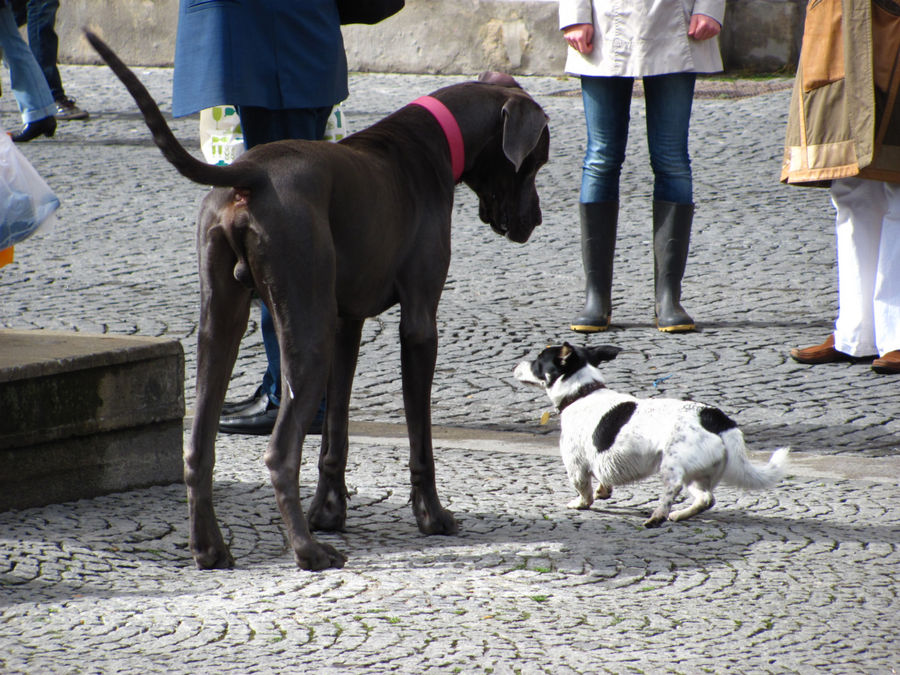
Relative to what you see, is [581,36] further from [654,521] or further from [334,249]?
[334,249]

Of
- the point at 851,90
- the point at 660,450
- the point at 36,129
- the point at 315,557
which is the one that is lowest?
the point at 315,557

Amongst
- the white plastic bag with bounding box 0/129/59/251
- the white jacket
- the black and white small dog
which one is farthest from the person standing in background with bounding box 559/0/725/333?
the white plastic bag with bounding box 0/129/59/251

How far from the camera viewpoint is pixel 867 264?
586 centimetres

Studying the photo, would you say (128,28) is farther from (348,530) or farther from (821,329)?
(348,530)

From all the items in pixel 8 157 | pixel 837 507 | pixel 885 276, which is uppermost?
pixel 8 157

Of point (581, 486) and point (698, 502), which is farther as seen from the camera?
point (581, 486)

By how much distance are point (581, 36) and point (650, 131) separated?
22.3 inches

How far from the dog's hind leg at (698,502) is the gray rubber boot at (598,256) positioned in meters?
2.44

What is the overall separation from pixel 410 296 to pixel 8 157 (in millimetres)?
1562

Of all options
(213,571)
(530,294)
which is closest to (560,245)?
(530,294)

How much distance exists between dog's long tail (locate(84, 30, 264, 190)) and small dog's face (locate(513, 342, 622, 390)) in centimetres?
146

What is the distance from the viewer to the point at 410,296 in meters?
3.56

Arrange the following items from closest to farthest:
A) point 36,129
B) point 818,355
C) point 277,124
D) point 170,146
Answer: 1. point 170,146
2. point 277,124
3. point 818,355
4. point 36,129

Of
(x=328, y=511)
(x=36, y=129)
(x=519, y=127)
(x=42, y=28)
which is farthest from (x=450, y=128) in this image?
(x=42, y=28)
